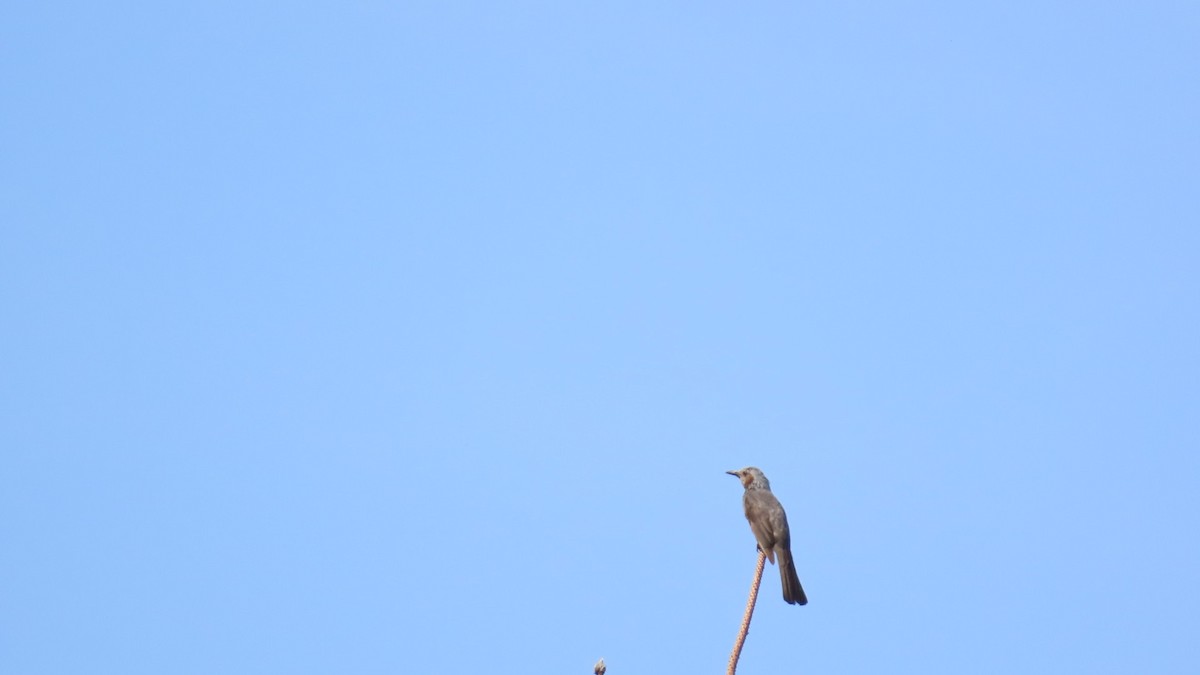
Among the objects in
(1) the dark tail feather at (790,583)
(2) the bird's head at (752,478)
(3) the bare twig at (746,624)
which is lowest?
(3) the bare twig at (746,624)

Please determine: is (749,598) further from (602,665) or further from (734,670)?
(602,665)

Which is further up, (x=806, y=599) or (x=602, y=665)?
(x=806, y=599)

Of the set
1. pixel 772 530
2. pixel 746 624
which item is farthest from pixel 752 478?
pixel 746 624

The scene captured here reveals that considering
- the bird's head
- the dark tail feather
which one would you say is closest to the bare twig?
the dark tail feather

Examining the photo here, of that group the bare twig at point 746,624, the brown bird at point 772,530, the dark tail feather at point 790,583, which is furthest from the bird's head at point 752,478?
the bare twig at point 746,624

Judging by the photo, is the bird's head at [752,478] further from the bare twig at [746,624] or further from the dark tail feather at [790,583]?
the bare twig at [746,624]

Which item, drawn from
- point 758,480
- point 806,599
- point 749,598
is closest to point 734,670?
point 749,598

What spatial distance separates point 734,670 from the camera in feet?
28.3

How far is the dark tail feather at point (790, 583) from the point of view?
14.8 meters

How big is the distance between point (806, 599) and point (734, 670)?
631 cm

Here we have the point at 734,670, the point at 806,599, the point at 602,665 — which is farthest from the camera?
the point at 806,599

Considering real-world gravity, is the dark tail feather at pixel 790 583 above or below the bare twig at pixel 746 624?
above

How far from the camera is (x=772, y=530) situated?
1577 cm

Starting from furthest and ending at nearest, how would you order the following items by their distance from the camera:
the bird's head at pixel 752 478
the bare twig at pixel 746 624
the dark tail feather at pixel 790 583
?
the bird's head at pixel 752 478, the dark tail feather at pixel 790 583, the bare twig at pixel 746 624
